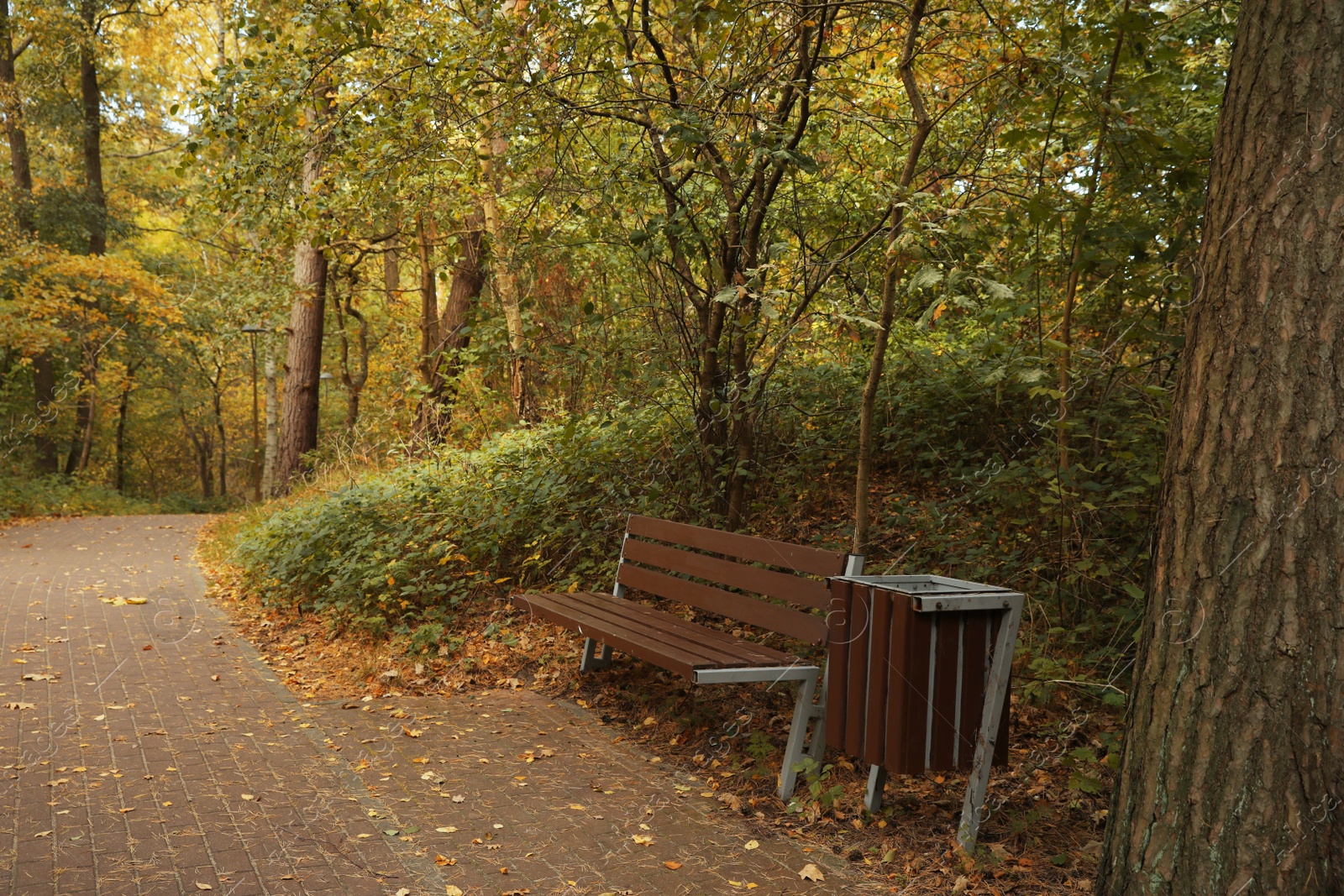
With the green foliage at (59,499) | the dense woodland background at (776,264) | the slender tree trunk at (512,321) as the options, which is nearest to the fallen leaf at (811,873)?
the dense woodland background at (776,264)

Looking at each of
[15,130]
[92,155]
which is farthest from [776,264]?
[92,155]

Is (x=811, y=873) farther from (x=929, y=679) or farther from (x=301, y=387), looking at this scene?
(x=301, y=387)

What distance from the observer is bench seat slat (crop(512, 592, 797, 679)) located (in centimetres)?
445

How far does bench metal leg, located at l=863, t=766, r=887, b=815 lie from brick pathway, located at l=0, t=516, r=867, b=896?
0.36 metres

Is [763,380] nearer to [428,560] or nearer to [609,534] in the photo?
[609,534]

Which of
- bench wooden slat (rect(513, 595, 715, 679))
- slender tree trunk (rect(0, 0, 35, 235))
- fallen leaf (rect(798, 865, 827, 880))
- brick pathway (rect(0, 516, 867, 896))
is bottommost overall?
brick pathway (rect(0, 516, 867, 896))

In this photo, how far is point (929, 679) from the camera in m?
3.75

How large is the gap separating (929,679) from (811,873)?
83 centimetres

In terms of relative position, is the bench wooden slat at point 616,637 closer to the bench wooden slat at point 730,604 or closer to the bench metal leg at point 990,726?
the bench wooden slat at point 730,604

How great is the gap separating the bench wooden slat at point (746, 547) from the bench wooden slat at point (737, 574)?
6 centimetres

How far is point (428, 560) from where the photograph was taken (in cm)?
812

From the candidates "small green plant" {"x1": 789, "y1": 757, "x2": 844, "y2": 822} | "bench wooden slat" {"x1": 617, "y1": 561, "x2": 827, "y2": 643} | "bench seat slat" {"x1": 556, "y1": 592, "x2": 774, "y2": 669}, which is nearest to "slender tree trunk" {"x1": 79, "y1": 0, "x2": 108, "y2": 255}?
"bench seat slat" {"x1": 556, "y1": 592, "x2": 774, "y2": 669}

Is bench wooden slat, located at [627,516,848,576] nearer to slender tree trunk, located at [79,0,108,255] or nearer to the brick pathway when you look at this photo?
the brick pathway

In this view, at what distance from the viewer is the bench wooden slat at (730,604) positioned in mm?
4402
